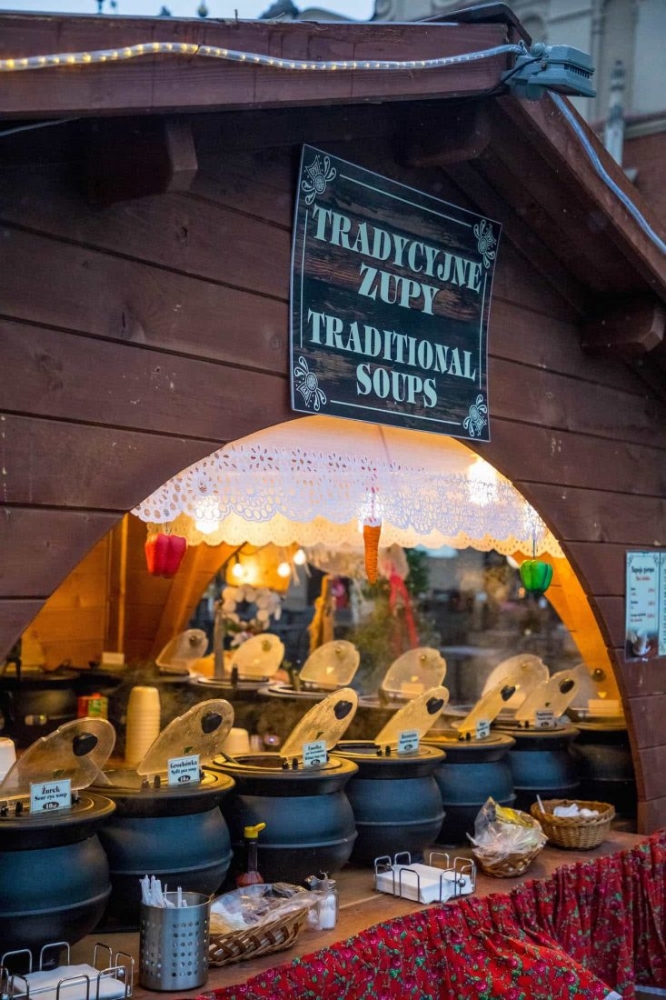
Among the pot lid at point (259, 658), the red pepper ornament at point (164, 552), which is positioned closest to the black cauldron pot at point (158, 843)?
the red pepper ornament at point (164, 552)

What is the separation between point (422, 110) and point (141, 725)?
2.16 metres

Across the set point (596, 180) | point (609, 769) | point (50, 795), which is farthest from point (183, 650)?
point (596, 180)

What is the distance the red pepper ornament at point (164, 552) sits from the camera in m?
4.31

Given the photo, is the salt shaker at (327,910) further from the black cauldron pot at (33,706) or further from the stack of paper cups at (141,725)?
the black cauldron pot at (33,706)

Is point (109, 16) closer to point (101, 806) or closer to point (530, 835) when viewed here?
point (101, 806)

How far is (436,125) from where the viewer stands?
3221 mm

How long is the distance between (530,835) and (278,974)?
120 centimetres

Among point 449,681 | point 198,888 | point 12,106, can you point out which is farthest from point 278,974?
point 449,681

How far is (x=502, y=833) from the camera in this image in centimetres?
347

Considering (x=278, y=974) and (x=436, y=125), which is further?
(x=436, y=125)

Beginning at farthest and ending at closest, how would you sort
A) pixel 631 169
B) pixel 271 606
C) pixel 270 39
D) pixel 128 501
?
pixel 271 606, pixel 631 169, pixel 128 501, pixel 270 39

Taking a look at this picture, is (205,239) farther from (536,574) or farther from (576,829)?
(576,829)

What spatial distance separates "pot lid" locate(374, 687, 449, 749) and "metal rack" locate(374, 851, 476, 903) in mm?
384

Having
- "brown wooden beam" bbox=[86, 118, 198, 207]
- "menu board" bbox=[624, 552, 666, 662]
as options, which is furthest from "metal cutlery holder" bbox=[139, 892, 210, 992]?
"menu board" bbox=[624, 552, 666, 662]
